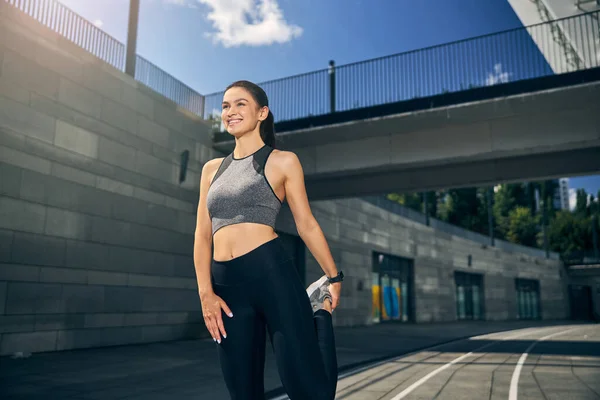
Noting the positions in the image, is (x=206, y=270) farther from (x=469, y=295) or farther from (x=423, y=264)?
(x=469, y=295)

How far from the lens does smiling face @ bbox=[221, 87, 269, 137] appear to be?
243 centimetres

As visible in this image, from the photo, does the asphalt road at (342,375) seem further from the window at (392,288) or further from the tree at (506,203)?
the tree at (506,203)

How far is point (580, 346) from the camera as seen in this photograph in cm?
1520

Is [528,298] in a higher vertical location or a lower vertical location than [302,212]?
lower

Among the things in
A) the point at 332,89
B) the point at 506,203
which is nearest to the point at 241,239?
the point at 332,89

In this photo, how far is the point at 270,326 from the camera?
84.8 inches

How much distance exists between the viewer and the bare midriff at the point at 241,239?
7.33 feet

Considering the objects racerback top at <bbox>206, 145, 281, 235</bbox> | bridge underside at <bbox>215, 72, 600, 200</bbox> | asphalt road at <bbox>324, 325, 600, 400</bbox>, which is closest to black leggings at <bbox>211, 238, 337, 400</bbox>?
racerback top at <bbox>206, 145, 281, 235</bbox>

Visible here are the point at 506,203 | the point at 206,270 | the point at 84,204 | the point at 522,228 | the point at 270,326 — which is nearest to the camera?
the point at 270,326

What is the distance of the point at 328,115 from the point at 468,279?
→ 93.8 ft

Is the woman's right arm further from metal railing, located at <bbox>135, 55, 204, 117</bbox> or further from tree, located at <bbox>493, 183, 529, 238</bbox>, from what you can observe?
tree, located at <bbox>493, 183, 529, 238</bbox>

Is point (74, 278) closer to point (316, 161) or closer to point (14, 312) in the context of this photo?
point (14, 312)

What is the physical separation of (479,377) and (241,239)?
7825 mm

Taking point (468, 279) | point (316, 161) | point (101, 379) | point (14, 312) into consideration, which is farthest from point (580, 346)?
point (468, 279)
